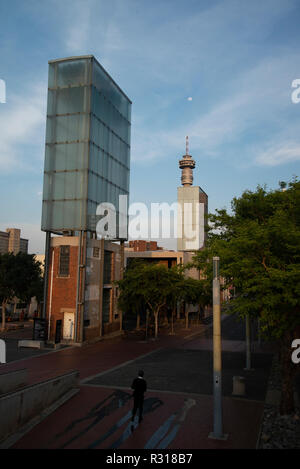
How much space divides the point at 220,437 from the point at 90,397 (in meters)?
6.59

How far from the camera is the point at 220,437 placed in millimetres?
11602

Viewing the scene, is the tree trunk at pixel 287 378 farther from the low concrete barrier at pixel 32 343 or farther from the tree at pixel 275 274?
the low concrete barrier at pixel 32 343

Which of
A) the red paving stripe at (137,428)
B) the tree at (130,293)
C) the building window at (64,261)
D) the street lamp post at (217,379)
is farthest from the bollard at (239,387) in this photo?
the building window at (64,261)

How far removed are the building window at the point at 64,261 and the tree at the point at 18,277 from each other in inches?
429

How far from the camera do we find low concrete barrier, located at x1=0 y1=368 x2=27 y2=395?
50.7ft

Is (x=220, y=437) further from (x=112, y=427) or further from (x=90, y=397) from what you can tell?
(x=90, y=397)

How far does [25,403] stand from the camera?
41.3ft

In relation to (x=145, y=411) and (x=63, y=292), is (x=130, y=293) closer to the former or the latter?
(x=63, y=292)

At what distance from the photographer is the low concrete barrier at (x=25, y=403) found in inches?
457

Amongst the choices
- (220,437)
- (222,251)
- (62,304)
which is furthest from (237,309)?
(62,304)

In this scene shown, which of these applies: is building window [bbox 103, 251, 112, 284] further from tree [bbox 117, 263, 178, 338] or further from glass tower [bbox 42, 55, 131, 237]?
glass tower [bbox 42, 55, 131, 237]

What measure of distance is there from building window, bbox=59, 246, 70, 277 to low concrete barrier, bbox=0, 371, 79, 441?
781 inches

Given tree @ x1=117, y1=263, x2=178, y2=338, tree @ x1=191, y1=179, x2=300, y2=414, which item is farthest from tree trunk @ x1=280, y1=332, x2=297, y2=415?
tree @ x1=117, y1=263, x2=178, y2=338

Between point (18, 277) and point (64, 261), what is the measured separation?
11631 mm
